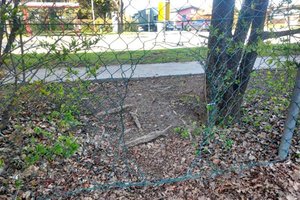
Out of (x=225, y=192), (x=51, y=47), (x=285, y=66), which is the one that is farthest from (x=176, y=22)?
(x=225, y=192)

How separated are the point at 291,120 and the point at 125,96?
44.9 inches

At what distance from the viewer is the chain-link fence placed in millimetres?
1235

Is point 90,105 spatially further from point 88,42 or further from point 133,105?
point 88,42

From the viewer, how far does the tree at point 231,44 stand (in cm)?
177

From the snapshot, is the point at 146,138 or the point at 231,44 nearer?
the point at 231,44

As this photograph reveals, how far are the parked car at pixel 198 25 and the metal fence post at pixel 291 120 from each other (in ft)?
2.25

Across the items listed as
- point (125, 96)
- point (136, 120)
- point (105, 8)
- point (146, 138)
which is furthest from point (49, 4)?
point (136, 120)

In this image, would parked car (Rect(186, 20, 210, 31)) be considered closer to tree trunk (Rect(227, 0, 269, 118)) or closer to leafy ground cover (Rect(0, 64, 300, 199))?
tree trunk (Rect(227, 0, 269, 118))

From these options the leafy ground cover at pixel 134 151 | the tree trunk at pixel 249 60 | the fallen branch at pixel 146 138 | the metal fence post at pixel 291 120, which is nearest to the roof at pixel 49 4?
the leafy ground cover at pixel 134 151

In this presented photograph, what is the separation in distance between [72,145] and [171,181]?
72cm

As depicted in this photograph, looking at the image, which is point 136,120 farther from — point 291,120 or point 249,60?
point 291,120

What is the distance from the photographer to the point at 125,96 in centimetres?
167

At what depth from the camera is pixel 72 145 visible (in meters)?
1.39

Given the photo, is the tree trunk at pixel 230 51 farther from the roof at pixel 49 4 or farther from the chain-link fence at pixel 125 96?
the roof at pixel 49 4
